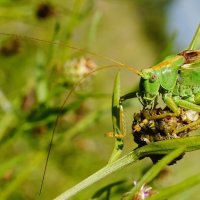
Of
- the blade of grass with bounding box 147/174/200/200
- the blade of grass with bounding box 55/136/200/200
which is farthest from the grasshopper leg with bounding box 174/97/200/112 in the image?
the blade of grass with bounding box 147/174/200/200

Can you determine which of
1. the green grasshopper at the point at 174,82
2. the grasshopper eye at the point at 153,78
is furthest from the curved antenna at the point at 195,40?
the grasshopper eye at the point at 153,78

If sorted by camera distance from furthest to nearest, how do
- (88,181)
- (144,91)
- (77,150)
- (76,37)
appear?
(76,37), (77,150), (144,91), (88,181)

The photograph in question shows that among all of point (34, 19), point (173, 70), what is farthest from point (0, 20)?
point (173, 70)

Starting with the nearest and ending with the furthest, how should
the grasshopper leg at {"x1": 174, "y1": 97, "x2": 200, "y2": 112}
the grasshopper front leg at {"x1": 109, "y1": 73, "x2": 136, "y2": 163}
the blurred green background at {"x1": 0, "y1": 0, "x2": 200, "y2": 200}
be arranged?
the grasshopper front leg at {"x1": 109, "y1": 73, "x2": 136, "y2": 163}, the grasshopper leg at {"x1": 174, "y1": 97, "x2": 200, "y2": 112}, the blurred green background at {"x1": 0, "y1": 0, "x2": 200, "y2": 200}

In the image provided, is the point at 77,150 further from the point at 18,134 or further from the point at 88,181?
the point at 88,181

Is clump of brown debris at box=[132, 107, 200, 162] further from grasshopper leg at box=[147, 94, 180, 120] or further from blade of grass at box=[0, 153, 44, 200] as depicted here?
blade of grass at box=[0, 153, 44, 200]

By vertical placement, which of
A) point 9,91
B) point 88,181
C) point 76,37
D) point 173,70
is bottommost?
point 76,37

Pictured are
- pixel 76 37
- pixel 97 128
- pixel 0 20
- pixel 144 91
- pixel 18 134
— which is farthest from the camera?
pixel 76 37

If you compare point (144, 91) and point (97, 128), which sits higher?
point (144, 91)
